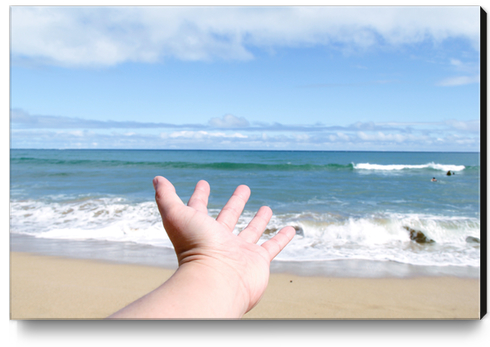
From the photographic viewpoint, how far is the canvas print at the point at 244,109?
1.25 metres

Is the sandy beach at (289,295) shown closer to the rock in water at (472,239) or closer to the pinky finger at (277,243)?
the pinky finger at (277,243)

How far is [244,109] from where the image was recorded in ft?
17.2

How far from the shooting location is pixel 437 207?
5.90 meters

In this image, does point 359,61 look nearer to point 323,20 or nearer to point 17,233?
point 323,20

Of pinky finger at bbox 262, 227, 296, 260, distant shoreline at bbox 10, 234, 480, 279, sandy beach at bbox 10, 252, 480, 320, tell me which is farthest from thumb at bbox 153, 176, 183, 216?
distant shoreline at bbox 10, 234, 480, 279

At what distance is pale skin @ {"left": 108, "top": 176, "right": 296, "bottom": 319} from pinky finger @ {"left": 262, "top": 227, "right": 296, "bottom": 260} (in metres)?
0.11

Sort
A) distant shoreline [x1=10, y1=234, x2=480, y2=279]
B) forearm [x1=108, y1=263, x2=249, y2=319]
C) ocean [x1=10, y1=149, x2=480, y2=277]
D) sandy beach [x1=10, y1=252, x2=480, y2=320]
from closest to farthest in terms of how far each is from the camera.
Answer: forearm [x1=108, y1=263, x2=249, y2=319], sandy beach [x1=10, y1=252, x2=480, y2=320], distant shoreline [x1=10, y1=234, x2=480, y2=279], ocean [x1=10, y1=149, x2=480, y2=277]

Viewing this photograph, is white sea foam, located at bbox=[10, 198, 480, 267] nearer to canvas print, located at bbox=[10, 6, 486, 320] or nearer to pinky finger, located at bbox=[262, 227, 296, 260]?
canvas print, located at bbox=[10, 6, 486, 320]

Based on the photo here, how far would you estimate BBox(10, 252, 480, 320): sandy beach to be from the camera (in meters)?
2.49

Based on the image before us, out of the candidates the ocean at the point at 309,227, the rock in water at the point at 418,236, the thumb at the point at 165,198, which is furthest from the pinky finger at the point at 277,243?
the rock in water at the point at 418,236

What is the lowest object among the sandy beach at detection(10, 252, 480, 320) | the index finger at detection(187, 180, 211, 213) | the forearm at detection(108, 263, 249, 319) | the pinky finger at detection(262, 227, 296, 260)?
the sandy beach at detection(10, 252, 480, 320)

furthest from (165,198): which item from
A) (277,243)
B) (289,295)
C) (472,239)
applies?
(472,239)

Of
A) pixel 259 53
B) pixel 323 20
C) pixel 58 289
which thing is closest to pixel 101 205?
pixel 58 289

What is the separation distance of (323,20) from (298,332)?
2.17 m
